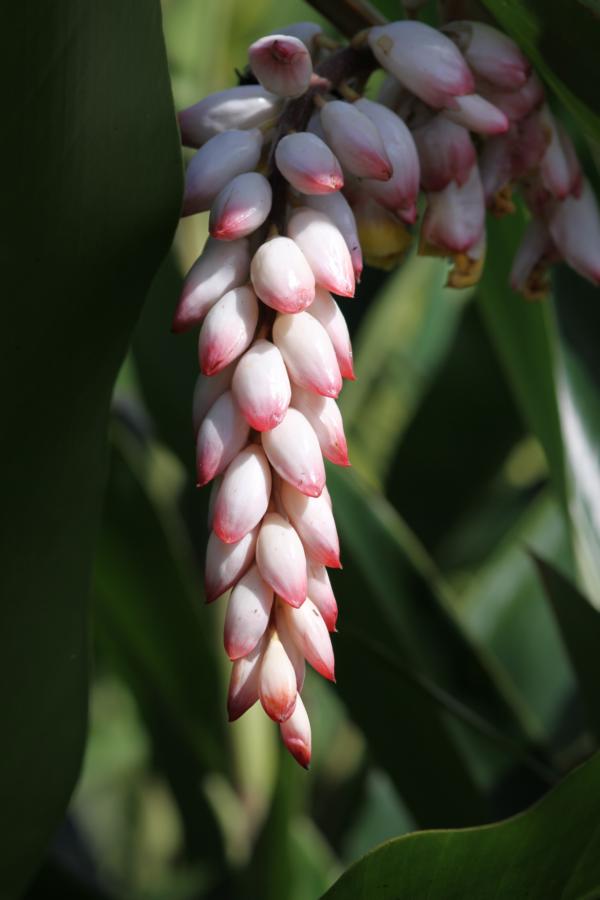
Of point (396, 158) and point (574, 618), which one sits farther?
point (574, 618)

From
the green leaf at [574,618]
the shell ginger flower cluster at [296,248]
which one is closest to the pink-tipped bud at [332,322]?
the shell ginger flower cluster at [296,248]

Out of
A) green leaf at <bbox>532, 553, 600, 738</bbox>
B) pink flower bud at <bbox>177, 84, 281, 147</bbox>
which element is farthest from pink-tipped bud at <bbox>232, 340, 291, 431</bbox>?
green leaf at <bbox>532, 553, 600, 738</bbox>

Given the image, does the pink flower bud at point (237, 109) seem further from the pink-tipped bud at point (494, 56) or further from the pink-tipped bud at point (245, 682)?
the pink-tipped bud at point (245, 682)

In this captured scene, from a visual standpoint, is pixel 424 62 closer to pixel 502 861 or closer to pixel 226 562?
pixel 226 562

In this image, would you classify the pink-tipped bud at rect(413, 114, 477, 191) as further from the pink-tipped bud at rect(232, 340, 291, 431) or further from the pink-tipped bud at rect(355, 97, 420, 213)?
the pink-tipped bud at rect(232, 340, 291, 431)

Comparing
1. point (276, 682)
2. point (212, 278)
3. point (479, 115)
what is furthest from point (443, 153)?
point (276, 682)

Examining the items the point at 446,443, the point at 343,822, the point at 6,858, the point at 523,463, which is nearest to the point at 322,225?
the point at 6,858

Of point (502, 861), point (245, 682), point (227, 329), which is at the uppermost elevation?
point (227, 329)
